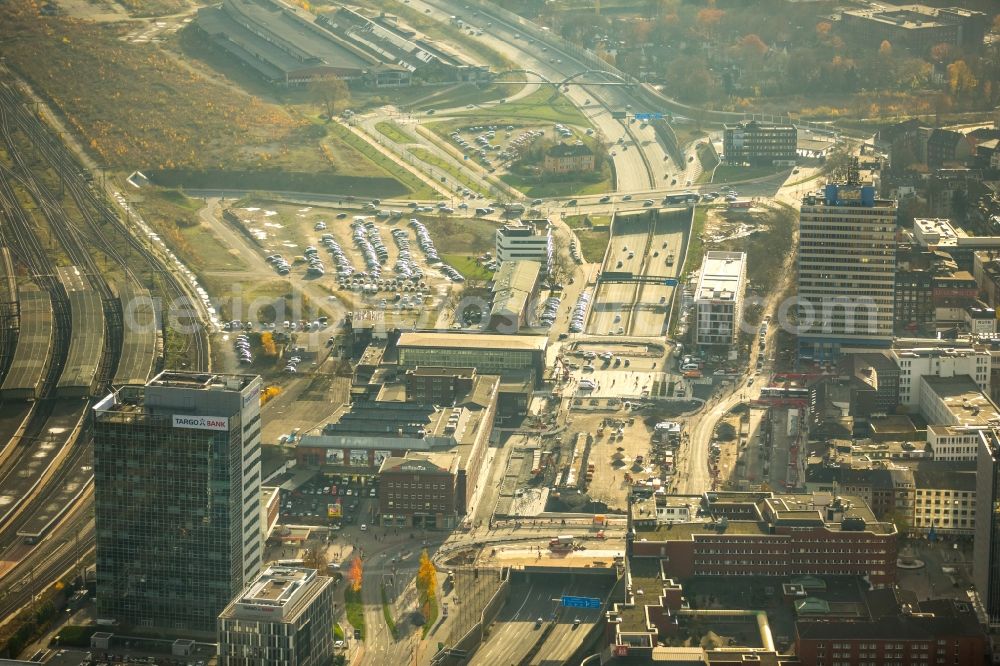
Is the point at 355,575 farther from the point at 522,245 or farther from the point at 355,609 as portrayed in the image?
the point at 522,245

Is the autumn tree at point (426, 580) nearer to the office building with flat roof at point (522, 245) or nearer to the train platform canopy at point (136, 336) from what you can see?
the train platform canopy at point (136, 336)

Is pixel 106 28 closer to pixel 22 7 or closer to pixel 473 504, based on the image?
pixel 22 7

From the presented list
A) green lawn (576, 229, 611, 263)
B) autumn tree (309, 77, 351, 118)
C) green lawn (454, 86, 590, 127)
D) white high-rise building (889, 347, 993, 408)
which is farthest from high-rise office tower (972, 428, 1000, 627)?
autumn tree (309, 77, 351, 118)

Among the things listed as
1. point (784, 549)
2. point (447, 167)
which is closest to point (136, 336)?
point (447, 167)

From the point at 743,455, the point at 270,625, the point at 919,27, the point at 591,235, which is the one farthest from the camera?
the point at 919,27

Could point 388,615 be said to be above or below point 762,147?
below

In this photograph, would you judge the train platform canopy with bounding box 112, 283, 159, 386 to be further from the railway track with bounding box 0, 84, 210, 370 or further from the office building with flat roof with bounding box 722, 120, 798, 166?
the office building with flat roof with bounding box 722, 120, 798, 166

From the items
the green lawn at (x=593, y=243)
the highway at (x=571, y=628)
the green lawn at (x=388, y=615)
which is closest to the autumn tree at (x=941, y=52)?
the green lawn at (x=593, y=243)
